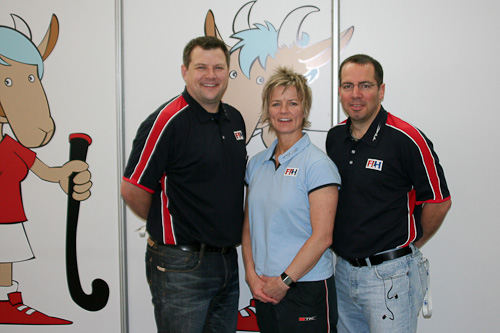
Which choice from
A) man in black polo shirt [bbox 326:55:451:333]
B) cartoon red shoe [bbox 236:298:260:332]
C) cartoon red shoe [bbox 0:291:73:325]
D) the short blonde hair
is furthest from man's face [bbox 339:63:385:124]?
cartoon red shoe [bbox 0:291:73:325]

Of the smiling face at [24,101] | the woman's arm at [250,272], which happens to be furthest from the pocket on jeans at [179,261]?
the smiling face at [24,101]

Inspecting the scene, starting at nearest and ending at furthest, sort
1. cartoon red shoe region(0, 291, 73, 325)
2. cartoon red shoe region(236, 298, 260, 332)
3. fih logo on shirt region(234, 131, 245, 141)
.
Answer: fih logo on shirt region(234, 131, 245, 141), cartoon red shoe region(236, 298, 260, 332), cartoon red shoe region(0, 291, 73, 325)

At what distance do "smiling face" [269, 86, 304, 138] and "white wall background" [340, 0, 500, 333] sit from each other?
26.1 inches

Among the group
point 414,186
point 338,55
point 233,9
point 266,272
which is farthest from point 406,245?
point 233,9

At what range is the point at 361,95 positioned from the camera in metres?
1.61

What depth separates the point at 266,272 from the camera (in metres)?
1.52

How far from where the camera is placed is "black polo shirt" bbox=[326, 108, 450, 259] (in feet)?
5.06

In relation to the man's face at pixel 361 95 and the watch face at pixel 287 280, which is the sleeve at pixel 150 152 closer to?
the watch face at pixel 287 280

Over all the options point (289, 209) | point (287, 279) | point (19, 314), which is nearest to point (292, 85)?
point (289, 209)

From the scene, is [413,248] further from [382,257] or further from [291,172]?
[291,172]

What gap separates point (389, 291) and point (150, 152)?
1.13m

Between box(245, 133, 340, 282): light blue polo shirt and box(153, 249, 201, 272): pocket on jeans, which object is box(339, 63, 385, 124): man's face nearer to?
box(245, 133, 340, 282): light blue polo shirt

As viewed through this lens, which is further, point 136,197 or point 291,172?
point 136,197

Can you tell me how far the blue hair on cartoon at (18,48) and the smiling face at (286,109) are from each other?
5.09 feet
